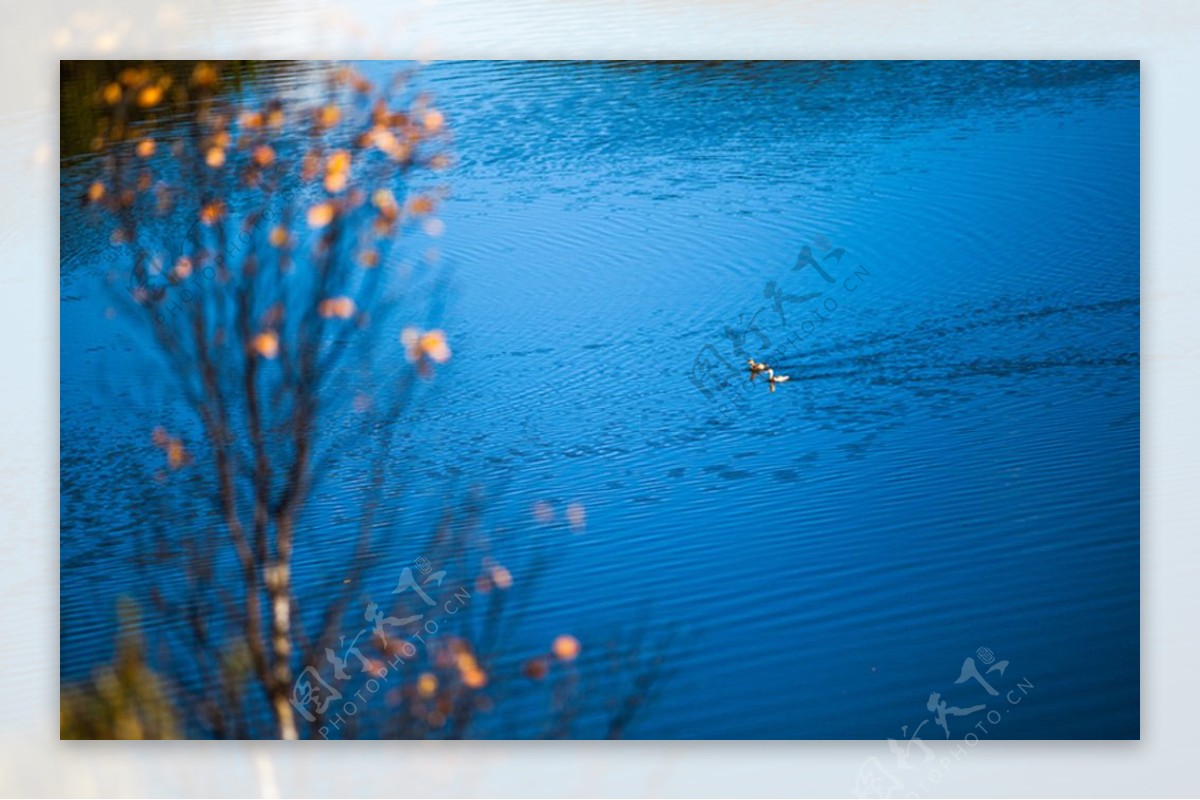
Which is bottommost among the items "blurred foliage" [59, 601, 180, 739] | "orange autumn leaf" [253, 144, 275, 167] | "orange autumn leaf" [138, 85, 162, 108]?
"blurred foliage" [59, 601, 180, 739]

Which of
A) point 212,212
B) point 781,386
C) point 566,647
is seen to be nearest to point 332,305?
point 212,212

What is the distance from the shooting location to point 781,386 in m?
2.70

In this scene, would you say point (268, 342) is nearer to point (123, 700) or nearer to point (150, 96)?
point (150, 96)

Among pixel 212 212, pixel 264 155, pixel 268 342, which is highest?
pixel 264 155

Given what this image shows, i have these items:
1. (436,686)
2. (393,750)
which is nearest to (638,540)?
(436,686)

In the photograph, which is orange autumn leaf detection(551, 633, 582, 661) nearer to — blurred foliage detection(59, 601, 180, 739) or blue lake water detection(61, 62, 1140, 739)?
blue lake water detection(61, 62, 1140, 739)

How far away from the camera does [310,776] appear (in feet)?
8.87

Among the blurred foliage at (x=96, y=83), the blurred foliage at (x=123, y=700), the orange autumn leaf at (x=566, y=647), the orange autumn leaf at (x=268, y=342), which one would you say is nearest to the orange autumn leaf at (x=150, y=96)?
the blurred foliage at (x=96, y=83)

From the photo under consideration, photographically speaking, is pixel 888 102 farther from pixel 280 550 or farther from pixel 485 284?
pixel 280 550

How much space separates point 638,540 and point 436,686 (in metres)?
0.57

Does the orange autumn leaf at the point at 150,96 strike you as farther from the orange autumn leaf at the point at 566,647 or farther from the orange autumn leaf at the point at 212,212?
the orange autumn leaf at the point at 566,647

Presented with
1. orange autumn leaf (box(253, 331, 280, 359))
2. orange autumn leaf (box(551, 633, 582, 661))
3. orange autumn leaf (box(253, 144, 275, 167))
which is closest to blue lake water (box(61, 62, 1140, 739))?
orange autumn leaf (box(551, 633, 582, 661))

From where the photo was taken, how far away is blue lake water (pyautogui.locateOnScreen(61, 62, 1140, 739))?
2.66 metres

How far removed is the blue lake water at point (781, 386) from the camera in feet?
8.74
